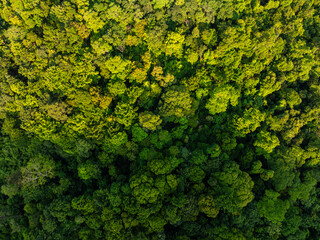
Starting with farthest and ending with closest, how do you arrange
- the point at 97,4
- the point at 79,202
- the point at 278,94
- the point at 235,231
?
the point at 278,94, the point at 97,4, the point at 79,202, the point at 235,231

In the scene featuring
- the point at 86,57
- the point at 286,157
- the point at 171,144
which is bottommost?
the point at 171,144

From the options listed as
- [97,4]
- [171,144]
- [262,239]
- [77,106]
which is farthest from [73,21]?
[262,239]

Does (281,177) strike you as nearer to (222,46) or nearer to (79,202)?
(222,46)

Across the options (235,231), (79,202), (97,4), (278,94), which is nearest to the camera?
(235,231)

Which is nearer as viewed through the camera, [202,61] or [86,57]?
[86,57]

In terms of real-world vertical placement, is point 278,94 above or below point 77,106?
above

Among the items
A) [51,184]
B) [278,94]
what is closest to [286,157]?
[278,94]
